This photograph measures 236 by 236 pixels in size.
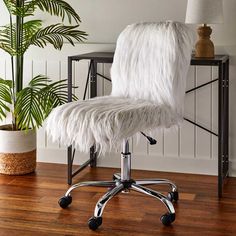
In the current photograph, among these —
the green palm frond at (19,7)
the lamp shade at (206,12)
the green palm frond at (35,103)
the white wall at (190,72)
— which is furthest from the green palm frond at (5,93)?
the lamp shade at (206,12)

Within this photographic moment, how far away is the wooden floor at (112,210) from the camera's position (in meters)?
2.71

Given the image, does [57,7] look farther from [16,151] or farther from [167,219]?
[167,219]

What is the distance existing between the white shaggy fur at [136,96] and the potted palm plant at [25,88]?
0.57 metres

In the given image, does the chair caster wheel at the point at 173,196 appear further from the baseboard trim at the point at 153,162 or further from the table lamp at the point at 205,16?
the table lamp at the point at 205,16

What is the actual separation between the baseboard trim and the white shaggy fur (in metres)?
0.81

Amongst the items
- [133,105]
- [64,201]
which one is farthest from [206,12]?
[64,201]

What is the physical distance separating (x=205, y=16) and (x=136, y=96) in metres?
0.61

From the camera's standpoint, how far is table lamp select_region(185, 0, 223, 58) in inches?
126

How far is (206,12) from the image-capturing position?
320 cm

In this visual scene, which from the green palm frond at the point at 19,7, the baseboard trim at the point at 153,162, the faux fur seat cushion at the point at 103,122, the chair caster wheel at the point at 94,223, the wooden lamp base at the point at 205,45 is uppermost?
the green palm frond at the point at 19,7

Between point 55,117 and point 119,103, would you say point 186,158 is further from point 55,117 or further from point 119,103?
point 55,117

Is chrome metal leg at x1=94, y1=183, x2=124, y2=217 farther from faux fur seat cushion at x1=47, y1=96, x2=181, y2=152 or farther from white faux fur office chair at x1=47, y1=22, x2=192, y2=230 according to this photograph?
faux fur seat cushion at x1=47, y1=96, x2=181, y2=152

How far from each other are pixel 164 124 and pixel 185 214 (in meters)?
0.49

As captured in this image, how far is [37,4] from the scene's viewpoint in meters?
3.53
